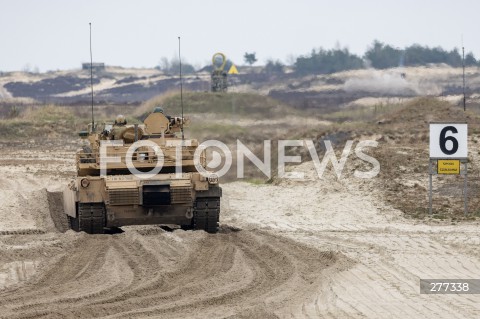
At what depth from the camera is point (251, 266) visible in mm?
17531

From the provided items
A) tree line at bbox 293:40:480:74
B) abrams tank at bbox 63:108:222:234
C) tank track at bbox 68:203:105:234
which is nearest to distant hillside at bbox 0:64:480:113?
tree line at bbox 293:40:480:74

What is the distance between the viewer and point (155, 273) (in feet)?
54.6

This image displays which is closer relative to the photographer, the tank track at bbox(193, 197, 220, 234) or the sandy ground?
the sandy ground

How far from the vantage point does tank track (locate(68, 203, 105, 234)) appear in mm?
22531

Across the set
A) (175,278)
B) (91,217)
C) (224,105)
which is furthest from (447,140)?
(224,105)

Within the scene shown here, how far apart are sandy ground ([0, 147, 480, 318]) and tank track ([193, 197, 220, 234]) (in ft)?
1.63

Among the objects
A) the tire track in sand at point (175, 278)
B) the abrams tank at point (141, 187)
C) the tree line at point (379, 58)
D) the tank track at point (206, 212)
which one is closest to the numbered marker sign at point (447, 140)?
the abrams tank at point (141, 187)

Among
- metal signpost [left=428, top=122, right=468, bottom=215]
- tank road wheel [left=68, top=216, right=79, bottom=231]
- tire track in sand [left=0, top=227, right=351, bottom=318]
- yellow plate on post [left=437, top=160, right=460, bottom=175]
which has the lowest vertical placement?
tank road wheel [left=68, top=216, right=79, bottom=231]

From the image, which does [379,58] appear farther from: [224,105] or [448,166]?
[448,166]

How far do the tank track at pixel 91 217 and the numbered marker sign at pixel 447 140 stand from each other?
301 inches

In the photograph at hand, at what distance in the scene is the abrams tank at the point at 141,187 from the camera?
73.6 feet

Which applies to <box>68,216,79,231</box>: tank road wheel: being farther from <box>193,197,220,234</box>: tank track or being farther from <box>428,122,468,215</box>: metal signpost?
<box>428,122,468,215</box>: metal signpost

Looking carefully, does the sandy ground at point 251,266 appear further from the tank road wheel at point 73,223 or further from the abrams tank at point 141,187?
the tank road wheel at point 73,223

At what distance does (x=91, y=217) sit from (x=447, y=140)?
8.30 m
